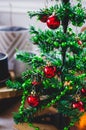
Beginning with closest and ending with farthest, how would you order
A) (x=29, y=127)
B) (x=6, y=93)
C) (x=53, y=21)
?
(x=53, y=21), (x=29, y=127), (x=6, y=93)

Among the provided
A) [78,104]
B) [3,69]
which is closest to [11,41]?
[3,69]

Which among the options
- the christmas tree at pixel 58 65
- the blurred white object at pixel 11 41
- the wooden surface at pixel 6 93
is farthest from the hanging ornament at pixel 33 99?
the blurred white object at pixel 11 41

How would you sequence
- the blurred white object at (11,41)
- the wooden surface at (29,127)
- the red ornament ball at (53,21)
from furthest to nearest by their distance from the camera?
the blurred white object at (11,41), the wooden surface at (29,127), the red ornament ball at (53,21)

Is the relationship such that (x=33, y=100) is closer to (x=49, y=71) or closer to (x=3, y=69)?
(x=49, y=71)

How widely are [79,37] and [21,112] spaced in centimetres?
26

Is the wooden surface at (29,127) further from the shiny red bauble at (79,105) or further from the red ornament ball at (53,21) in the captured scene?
the red ornament ball at (53,21)

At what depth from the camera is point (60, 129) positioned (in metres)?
0.88

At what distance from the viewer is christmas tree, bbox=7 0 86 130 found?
75 centimetres

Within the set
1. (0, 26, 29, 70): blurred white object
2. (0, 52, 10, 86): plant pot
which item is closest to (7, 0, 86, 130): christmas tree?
(0, 52, 10, 86): plant pot

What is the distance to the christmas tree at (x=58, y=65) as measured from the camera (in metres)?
0.75

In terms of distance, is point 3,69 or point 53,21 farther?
point 3,69

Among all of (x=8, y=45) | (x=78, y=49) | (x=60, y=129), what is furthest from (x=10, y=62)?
(x=78, y=49)

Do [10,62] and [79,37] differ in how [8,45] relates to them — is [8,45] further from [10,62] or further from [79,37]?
[79,37]

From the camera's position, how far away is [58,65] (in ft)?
2.47
